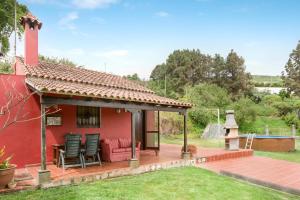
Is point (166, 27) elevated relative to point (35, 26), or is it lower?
elevated

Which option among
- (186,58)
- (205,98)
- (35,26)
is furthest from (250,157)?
(186,58)

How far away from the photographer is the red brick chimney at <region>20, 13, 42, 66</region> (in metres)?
10.8

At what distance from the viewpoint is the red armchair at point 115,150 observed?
35.3ft

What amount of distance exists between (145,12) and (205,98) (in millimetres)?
16788

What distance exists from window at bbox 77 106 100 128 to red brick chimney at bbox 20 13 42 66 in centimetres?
277

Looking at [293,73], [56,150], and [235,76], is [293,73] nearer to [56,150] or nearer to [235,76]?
[235,76]

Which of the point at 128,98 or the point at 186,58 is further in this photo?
the point at 186,58

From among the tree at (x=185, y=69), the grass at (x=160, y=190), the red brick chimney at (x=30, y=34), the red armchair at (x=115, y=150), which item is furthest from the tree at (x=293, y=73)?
the red brick chimney at (x=30, y=34)

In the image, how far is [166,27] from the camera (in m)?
21.2

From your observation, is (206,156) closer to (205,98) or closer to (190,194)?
(190,194)

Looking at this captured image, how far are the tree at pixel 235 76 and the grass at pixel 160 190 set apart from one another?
35.8 m

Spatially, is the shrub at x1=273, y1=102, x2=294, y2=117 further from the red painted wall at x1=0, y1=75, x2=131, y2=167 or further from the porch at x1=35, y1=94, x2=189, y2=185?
the red painted wall at x1=0, y1=75, x2=131, y2=167

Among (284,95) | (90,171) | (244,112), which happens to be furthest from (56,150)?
(284,95)

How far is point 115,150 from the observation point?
10.8 m
